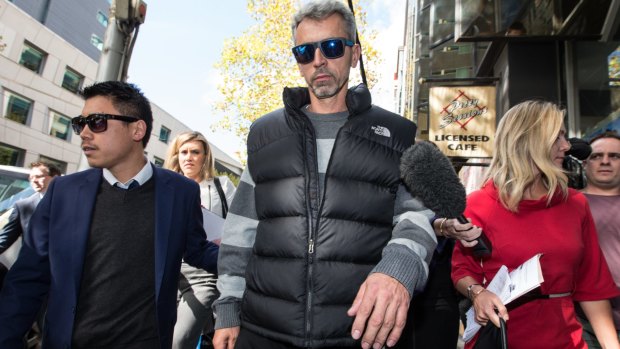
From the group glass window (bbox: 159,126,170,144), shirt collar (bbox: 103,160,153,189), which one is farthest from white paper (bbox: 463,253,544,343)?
glass window (bbox: 159,126,170,144)

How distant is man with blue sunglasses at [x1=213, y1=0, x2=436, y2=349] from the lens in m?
1.82

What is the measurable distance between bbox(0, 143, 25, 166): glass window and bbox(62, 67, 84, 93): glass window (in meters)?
6.71

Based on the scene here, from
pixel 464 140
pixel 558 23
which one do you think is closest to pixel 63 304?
pixel 558 23

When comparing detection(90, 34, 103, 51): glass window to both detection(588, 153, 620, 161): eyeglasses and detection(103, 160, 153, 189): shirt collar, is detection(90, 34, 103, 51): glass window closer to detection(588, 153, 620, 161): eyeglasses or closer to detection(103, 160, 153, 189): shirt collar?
detection(103, 160, 153, 189): shirt collar

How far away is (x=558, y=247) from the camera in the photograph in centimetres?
237

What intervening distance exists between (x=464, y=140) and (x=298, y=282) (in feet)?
30.9

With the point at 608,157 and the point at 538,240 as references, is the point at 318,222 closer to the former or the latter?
the point at 538,240

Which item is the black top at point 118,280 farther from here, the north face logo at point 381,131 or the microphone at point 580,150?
the microphone at point 580,150

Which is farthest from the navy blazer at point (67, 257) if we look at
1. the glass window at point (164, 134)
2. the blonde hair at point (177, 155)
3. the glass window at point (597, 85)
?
the glass window at point (164, 134)

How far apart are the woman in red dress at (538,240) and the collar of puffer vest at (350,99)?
1.06 meters

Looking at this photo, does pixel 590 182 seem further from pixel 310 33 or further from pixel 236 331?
pixel 236 331

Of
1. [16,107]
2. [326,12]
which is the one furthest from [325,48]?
[16,107]

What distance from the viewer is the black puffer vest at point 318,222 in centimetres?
183

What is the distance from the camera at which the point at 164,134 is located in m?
46.6
